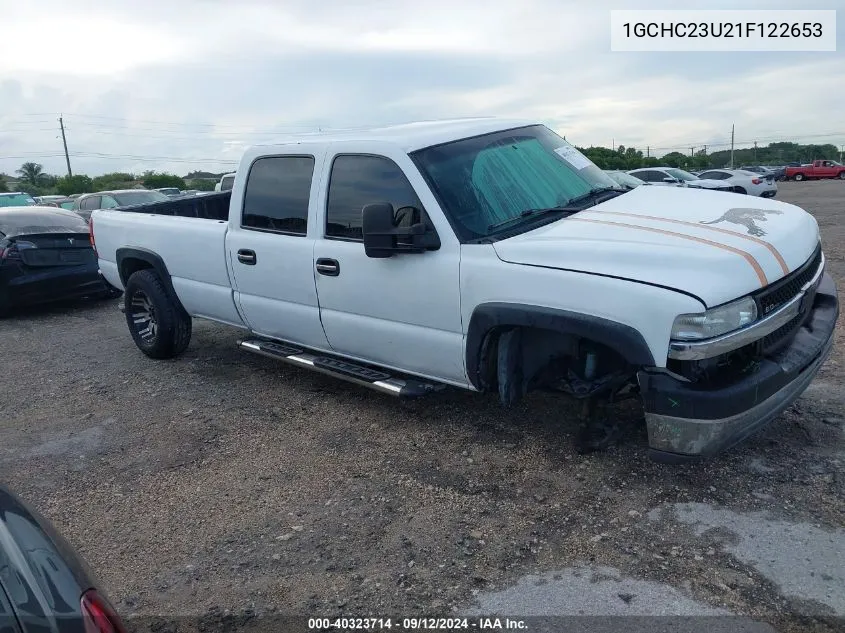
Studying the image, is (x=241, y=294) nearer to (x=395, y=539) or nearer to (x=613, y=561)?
(x=395, y=539)

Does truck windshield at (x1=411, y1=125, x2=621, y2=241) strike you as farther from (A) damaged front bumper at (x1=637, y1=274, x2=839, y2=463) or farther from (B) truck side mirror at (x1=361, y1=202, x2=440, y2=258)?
(A) damaged front bumper at (x1=637, y1=274, x2=839, y2=463)

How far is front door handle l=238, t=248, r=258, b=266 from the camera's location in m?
5.22

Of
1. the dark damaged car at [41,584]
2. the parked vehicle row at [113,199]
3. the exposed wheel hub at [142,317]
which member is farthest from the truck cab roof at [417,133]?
the parked vehicle row at [113,199]

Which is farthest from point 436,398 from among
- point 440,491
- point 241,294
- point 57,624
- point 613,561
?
point 57,624

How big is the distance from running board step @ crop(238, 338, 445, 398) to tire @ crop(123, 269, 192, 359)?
3.47 ft

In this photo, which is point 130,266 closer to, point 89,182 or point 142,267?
point 142,267

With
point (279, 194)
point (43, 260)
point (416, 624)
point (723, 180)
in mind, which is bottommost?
point (416, 624)

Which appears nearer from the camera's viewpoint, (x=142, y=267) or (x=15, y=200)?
(x=142, y=267)

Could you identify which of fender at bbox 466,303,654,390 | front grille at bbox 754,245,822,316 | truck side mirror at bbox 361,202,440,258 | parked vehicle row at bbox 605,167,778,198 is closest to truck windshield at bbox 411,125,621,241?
truck side mirror at bbox 361,202,440,258

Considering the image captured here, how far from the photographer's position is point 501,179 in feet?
14.1

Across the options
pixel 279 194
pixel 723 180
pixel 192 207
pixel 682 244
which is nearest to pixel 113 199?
pixel 192 207

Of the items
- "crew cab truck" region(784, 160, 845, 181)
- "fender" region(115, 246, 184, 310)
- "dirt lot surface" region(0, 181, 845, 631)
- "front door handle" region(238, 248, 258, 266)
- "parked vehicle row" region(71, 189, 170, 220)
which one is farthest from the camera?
"crew cab truck" region(784, 160, 845, 181)

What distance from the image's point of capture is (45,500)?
161 inches

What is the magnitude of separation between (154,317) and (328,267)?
8.46ft
